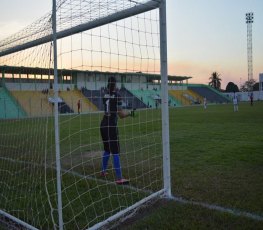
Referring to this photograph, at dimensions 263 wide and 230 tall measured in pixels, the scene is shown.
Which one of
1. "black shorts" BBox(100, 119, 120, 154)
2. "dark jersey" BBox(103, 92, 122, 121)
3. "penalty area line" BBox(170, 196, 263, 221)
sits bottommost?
"penalty area line" BBox(170, 196, 263, 221)

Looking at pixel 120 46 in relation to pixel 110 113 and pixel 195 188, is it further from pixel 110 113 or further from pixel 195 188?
pixel 195 188

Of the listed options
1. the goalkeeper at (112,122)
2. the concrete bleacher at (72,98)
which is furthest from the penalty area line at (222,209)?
the concrete bleacher at (72,98)

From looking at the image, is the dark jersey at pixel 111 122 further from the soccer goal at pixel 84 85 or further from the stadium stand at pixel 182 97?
the stadium stand at pixel 182 97

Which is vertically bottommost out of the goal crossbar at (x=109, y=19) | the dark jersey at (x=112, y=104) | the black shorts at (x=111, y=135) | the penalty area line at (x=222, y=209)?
the penalty area line at (x=222, y=209)

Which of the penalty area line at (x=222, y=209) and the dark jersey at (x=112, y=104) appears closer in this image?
the penalty area line at (x=222, y=209)

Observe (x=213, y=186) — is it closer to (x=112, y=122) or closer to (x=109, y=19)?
(x=112, y=122)

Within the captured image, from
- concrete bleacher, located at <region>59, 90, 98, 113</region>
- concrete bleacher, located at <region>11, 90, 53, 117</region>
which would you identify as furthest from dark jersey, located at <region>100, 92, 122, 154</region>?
concrete bleacher, located at <region>11, 90, 53, 117</region>

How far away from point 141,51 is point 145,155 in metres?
4.33

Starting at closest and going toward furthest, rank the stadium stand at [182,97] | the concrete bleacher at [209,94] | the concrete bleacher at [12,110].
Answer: the concrete bleacher at [12,110]
the stadium stand at [182,97]
the concrete bleacher at [209,94]

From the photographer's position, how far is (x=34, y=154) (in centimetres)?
1020

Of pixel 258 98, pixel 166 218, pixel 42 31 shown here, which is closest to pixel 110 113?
pixel 42 31

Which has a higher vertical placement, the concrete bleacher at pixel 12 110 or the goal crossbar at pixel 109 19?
the goal crossbar at pixel 109 19

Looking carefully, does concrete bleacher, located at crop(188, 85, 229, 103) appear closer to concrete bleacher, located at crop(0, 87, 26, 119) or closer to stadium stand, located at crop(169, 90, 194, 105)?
stadium stand, located at crop(169, 90, 194, 105)

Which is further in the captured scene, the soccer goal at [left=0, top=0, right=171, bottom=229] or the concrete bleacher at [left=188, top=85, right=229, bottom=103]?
the concrete bleacher at [left=188, top=85, right=229, bottom=103]
